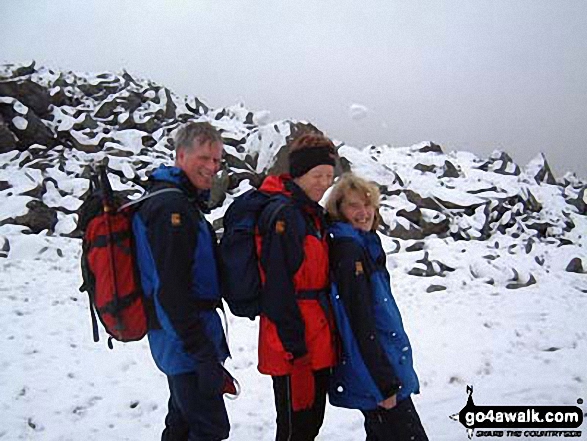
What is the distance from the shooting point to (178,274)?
253 cm

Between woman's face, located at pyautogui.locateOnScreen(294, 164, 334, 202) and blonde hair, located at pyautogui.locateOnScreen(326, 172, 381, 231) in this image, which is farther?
blonde hair, located at pyautogui.locateOnScreen(326, 172, 381, 231)

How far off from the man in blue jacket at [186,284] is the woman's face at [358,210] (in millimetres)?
902

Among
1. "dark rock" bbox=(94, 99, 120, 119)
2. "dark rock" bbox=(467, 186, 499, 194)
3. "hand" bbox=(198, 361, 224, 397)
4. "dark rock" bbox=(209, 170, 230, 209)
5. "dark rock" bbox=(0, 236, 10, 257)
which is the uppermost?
"dark rock" bbox=(94, 99, 120, 119)

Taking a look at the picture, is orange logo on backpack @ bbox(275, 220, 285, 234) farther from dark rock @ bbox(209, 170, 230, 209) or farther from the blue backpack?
dark rock @ bbox(209, 170, 230, 209)

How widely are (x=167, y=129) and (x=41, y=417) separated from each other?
20.8 meters

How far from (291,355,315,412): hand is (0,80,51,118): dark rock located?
24466mm

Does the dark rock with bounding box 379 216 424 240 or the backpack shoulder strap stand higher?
the backpack shoulder strap

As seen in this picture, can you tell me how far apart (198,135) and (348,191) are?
41.4 inches

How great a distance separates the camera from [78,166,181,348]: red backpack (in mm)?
2633

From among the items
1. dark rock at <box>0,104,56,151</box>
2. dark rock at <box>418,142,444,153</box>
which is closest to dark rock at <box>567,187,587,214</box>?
dark rock at <box>418,142,444,153</box>

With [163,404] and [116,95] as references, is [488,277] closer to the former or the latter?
[163,404]

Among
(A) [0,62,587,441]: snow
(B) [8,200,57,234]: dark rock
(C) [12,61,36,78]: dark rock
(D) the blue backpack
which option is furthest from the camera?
(C) [12,61,36,78]: dark rock

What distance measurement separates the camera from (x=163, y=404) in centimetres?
505

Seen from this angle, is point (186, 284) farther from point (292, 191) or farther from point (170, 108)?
point (170, 108)
